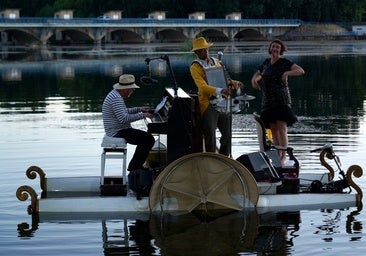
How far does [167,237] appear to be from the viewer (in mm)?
9031

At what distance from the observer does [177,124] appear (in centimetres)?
979

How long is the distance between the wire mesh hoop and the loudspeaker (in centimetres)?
36

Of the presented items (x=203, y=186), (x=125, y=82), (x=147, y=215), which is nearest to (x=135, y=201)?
(x=147, y=215)

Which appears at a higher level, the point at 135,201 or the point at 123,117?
the point at 123,117

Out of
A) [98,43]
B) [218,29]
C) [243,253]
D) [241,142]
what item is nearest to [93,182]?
[243,253]

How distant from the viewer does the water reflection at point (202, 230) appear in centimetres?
864

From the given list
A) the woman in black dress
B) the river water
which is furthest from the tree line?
the woman in black dress

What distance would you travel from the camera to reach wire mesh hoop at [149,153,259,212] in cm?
959

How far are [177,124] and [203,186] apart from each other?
0.74m

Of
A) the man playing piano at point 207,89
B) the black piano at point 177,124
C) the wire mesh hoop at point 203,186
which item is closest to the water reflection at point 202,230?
the wire mesh hoop at point 203,186

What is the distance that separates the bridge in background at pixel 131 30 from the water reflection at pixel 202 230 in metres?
77.6

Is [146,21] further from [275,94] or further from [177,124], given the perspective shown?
[177,124]

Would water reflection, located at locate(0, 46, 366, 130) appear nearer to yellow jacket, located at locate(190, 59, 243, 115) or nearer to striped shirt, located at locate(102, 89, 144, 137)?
yellow jacket, located at locate(190, 59, 243, 115)

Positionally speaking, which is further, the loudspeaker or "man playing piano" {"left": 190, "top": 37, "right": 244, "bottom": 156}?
the loudspeaker
